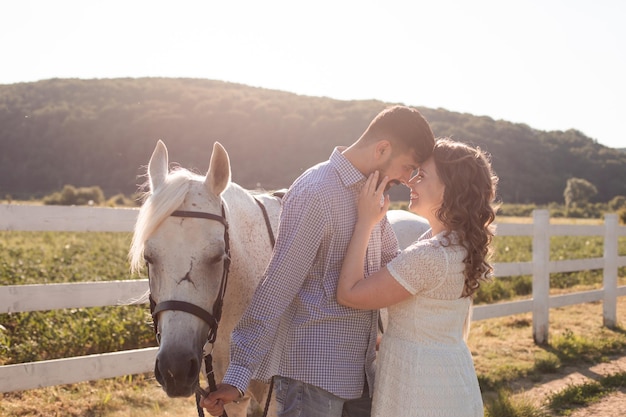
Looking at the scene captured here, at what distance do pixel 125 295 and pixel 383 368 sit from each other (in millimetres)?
2770

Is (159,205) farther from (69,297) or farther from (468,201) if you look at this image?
(69,297)

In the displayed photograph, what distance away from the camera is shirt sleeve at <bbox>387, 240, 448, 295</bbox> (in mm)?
2082

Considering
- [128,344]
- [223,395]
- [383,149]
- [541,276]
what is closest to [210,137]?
[541,276]

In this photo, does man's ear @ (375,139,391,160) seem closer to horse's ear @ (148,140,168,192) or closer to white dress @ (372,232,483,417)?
white dress @ (372,232,483,417)

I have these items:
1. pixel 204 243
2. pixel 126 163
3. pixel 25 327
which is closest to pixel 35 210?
pixel 204 243

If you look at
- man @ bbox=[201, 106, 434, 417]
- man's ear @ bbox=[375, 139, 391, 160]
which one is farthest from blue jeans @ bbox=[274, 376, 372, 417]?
man's ear @ bbox=[375, 139, 391, 160]

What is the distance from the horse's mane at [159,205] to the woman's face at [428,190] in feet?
3.20

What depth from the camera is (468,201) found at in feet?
7.00

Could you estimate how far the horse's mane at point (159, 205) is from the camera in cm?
225

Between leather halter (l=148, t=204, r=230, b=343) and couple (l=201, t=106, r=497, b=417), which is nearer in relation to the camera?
couple (l=201, t=106, r=497, b=417)

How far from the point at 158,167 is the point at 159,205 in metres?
0.40

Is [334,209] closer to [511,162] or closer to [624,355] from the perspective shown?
[624,355]

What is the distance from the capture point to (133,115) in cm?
6588

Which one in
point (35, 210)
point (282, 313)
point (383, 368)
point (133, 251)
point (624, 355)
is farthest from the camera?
point (624, 355)
